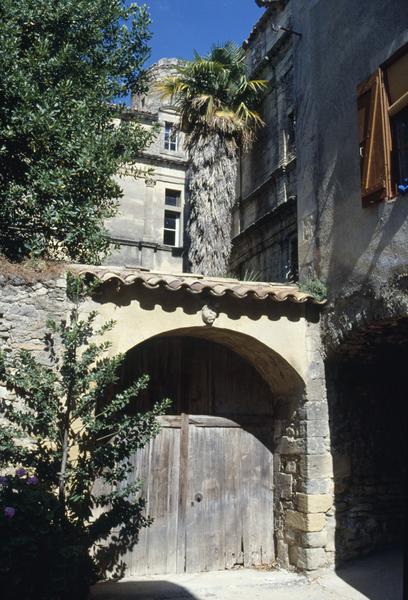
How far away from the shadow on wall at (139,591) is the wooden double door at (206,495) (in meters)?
0.34

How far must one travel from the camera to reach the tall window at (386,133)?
18.7 feet

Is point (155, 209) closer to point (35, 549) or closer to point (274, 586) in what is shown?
point (274, 586)

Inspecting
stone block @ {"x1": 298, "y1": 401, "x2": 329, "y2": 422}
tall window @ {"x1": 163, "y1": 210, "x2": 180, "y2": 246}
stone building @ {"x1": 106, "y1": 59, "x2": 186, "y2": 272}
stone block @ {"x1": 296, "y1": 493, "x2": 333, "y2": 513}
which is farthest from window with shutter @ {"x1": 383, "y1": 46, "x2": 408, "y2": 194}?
tall window @ {"x1": 163, "y1": 210, "x2": 180, "y2": 246}

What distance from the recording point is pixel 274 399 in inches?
304

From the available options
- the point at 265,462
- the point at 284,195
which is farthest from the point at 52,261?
the point at 284,195

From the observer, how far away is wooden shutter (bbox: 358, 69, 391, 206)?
579 cm

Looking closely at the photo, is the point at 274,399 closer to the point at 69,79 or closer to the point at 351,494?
the point at 351,494

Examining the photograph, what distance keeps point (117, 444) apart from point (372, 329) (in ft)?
10.0

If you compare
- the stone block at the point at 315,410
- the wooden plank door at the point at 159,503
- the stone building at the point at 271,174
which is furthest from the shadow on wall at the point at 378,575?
the stone building at the point at 271,174

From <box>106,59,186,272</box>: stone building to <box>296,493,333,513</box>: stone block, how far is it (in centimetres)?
1051

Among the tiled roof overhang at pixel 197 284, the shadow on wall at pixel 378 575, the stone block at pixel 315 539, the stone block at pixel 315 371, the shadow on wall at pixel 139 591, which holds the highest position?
the tiled roof overhang at pixel 197 284

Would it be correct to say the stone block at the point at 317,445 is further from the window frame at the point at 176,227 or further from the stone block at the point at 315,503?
the window frame at the point at 176,227

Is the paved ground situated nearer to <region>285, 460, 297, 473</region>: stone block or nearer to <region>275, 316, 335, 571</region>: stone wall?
<region>275, 316, 335, 571</region>: stone wall

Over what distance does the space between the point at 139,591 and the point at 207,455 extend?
6.08 ft
